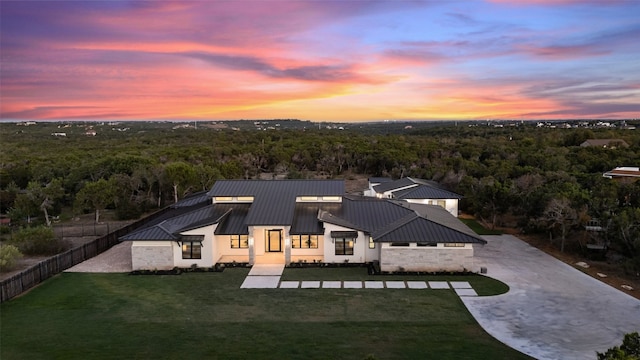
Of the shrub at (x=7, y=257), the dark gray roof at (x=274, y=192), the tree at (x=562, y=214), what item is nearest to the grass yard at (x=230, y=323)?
the shrub at (x=7, y=257)

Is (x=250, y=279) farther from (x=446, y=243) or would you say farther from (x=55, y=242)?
(x=55, y=242)

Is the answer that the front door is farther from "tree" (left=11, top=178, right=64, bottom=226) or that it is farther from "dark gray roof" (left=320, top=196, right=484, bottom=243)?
"tree" (left=11, top=178, right=64, bottom=226)

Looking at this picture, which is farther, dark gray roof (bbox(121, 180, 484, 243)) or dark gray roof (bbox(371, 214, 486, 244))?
dark gray roof (bbox(121, 180, 484, 243))

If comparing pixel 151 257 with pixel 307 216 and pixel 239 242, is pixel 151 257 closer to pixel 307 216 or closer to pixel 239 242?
pixel 239 242

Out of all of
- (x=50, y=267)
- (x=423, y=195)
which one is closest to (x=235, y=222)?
(x=50, y=267)

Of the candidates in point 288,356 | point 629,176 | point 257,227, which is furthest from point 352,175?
point 288,356

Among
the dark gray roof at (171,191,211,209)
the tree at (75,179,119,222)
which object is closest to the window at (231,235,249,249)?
the dark gray roof at (171,191,211,209)

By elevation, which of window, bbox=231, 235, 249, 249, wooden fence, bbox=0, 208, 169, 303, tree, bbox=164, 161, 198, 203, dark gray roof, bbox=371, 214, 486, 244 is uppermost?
tree, bbox=164, 161, 198, 203
